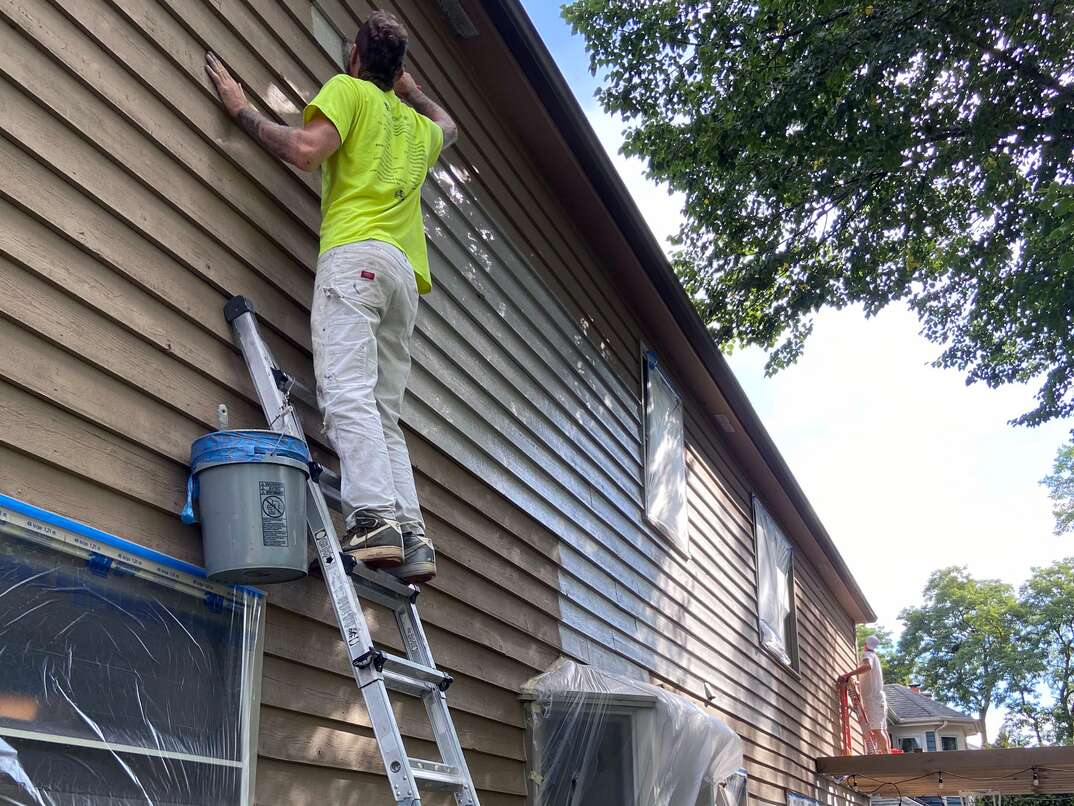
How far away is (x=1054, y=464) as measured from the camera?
144ft

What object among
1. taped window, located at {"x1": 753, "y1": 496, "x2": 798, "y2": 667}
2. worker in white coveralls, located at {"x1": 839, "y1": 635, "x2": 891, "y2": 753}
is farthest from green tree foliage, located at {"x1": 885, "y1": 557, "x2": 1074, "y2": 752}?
taped window, located at {"x1": 753, "y1": 496, "x2": 798, "y2": 667}

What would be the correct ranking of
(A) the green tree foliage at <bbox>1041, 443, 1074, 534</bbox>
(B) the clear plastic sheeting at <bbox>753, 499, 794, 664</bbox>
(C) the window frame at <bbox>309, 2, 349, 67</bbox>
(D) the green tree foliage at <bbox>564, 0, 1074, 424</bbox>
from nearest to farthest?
(C) the window frame at <bbox>309, 2, 349, 67</bbox> < (D) the green tree foliage at <bbox>564, 0, 1074, 424</bbox> < (B) the clear plastic sheeting at <bbox>753, 499, 794, 664</bbox> < (A) the green tree foliage at <bbox>1041, 443, 1074, 534</bbox>

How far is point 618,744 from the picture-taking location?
604cm

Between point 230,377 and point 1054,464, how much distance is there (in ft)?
153

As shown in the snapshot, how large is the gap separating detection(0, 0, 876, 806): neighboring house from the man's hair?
34 cm

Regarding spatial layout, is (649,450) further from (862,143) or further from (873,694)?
(873,694)

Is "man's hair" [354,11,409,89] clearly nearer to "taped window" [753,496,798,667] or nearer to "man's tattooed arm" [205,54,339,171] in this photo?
"man's tattooed arm" [205,54,339,171]

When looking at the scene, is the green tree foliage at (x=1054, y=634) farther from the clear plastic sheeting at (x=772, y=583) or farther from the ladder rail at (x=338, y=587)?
the ladder rail at (x=338, y=587)

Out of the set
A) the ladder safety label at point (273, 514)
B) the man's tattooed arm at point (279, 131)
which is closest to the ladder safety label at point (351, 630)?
the ladder safety label at point (273, 514)

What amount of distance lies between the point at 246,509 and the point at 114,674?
19.7 inches

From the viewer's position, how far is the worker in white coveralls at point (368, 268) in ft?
10.2

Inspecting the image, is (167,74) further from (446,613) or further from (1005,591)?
(1005,591)

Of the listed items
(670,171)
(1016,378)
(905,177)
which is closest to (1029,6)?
(905,177)

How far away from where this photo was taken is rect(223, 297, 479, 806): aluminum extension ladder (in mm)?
2727
